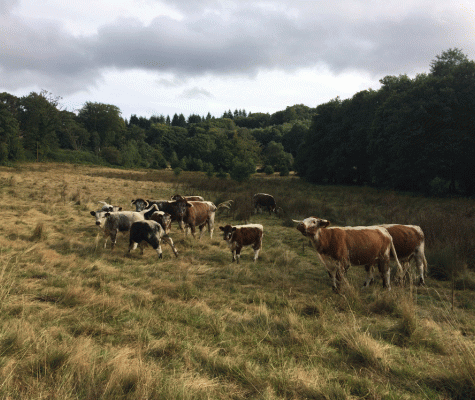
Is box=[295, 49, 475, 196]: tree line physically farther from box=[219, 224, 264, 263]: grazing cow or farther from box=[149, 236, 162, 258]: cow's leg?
box=[149, 236, 162, 258]: cow's leg

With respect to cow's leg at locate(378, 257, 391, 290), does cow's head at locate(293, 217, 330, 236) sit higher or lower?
higher

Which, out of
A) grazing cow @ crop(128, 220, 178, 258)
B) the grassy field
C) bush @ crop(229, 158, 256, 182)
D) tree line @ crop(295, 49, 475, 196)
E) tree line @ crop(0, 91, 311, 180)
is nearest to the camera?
the grassy field

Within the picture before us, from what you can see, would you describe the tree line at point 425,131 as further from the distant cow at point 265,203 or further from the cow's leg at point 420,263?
the cow's leg at point 420,263

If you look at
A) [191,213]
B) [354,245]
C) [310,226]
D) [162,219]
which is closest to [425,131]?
[191,213]

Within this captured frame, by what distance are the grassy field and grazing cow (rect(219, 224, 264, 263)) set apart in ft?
1.59

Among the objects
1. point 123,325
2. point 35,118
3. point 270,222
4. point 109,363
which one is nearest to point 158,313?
point 123,325

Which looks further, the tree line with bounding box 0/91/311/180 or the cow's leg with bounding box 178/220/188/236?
the tree line with bounding box 0/91/311/180

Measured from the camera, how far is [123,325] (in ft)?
13.8

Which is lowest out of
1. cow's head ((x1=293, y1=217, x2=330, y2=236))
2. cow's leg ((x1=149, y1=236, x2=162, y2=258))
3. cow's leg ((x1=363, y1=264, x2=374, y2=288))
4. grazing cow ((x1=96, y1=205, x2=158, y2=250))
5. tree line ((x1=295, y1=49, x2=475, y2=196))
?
cow's leg ((x1=363, y1=264, x2=374, y2=288))

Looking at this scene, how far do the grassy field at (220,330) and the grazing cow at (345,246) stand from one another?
0.61 metres

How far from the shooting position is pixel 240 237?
8.56 metres

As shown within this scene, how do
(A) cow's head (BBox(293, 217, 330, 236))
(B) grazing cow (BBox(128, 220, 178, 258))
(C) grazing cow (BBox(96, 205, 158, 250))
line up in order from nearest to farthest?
(A) cow's head (BBox(293, 217, 330, 236)), (B) grazing cow (BBox(128, 220, 178, 258)), (C) grazing cow (BBox(96, 205, 158, 250))

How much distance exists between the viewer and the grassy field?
9.51ft

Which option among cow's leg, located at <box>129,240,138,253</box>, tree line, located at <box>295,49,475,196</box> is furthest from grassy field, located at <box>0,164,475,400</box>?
tree line, located at <box>295,49,475,196</box>
